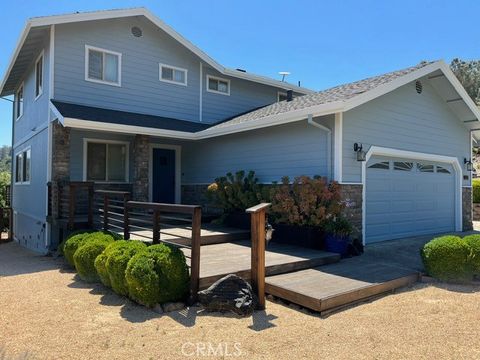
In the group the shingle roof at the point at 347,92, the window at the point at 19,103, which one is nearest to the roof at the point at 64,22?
the window at the point at 19,103

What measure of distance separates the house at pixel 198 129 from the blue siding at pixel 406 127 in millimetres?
32

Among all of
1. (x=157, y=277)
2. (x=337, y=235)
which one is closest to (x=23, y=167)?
(x=157, y=277)

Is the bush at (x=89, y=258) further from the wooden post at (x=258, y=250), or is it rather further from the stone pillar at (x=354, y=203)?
the stone pillar at (x=354, y=203)

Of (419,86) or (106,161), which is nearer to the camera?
(419,86)

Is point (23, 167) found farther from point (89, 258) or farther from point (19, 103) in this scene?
point (89, 258)

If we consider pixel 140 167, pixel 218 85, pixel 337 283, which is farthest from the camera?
pixel 218 85

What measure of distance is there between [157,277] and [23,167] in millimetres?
11650

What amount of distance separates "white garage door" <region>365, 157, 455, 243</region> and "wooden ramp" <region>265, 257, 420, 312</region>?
2521mm

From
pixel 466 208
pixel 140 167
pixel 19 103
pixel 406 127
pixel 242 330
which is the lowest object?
pixel 242 330

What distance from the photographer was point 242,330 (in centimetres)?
418

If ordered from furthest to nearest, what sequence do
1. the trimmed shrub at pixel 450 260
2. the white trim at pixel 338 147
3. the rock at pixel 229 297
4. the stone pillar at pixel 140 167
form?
the stone pillar at pixel 140 167 → the white trim at pixel 338 147 → the trimmed shrub at pixel 450 260 → the rock at pixel 229 297

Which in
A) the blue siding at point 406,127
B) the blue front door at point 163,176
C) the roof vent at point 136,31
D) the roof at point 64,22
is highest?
the roof vent at point 136,31

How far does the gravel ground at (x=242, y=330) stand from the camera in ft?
11.9

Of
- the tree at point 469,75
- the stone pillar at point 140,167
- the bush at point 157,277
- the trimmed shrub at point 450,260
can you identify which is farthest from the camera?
the tree at point 469,75
